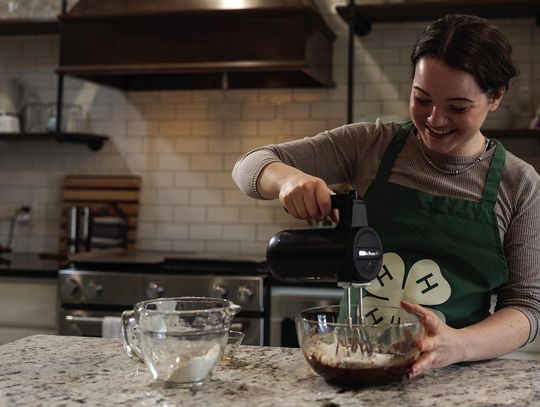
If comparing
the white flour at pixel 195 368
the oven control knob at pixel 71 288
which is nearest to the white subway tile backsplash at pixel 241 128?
the oven control knob at pixel 71 288

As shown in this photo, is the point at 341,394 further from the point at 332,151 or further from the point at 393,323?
the point at 332,151

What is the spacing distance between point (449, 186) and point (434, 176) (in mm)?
45

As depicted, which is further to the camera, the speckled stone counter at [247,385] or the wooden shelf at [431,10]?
the wooden shelf at [431,10]

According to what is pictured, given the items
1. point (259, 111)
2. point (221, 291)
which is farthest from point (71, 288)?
point (259, 111)

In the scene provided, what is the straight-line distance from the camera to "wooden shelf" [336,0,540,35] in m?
3.36

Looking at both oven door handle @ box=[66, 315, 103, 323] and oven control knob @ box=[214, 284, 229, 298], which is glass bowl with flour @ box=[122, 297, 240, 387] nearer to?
oven control knob @ box=[214, 284, 229, 298]

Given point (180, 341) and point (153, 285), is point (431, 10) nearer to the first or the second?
point (153, 285)

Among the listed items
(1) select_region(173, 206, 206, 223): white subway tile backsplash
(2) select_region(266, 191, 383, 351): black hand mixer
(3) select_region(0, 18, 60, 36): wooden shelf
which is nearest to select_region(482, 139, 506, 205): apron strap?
(2) select_region(266, 191, 383, 351): black hand mixer

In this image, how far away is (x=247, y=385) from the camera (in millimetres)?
1291

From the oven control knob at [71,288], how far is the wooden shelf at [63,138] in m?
0.90

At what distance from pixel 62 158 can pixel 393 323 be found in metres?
3.16

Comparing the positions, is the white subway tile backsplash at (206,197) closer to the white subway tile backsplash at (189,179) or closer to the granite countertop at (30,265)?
the white subway tile backsplash at (189,179)

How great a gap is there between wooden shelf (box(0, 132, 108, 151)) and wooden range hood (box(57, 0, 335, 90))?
1.03 ft

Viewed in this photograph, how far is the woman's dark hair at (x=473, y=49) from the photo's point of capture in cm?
156
